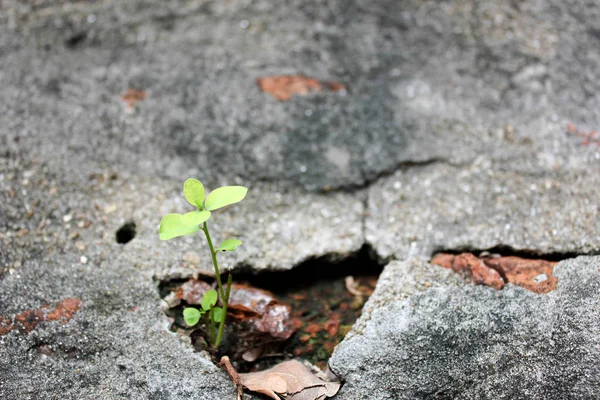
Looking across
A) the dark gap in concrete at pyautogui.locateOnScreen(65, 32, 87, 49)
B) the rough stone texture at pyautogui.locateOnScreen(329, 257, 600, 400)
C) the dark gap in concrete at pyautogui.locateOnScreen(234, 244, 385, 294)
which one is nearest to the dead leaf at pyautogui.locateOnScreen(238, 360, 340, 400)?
the rough stone texture at pyautogui.locateOnScreen(329, 257, 600, 400)

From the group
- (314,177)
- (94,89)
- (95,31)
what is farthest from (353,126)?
(95,31)

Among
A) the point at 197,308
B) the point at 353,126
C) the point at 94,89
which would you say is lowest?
the point at 197,308

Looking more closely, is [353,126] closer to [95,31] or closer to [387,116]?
[387,116]

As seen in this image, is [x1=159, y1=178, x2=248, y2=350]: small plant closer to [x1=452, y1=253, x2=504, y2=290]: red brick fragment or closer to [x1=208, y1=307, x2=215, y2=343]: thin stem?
[x1=208, y1=307, x2=215, y2=343]: thin stem

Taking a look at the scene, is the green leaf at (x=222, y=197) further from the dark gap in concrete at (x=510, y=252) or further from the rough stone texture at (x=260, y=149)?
the dark gap in concrete at (x=510, y=252)

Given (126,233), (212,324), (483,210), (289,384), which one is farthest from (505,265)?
(126,233)
